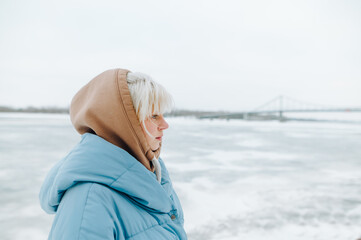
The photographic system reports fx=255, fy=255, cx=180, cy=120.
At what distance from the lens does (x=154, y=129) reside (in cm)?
80

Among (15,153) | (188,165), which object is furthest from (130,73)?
(15,153)

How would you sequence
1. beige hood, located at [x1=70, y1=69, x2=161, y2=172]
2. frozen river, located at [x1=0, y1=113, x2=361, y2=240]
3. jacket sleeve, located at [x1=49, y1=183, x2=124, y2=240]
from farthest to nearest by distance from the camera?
1. frozen river, located at [x1=0, y1=113, x2=361, y2=240]
2. beige hood, located at [x1=70, y1=69, x2=161, y2=172]
3. jacket sleeve, located at [x1=49, y1=183, x2=124, y2=240]

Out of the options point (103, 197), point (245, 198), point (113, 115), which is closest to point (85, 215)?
point (103, 197)

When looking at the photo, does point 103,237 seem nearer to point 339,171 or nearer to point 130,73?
point 130,73

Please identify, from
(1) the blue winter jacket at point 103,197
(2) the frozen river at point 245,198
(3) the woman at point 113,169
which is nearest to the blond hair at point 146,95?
(3) the woman at point 113,169

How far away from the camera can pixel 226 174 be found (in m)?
4.86

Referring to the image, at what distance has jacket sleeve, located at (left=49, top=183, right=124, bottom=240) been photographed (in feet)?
1.91

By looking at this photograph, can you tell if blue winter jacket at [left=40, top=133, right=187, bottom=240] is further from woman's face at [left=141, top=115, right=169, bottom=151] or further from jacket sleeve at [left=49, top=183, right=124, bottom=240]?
woman's face at [left=141, top=115, right=169, bottom=151]

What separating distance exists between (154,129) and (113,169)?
19 cm

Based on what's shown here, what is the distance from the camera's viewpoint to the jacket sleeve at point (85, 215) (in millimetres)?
582

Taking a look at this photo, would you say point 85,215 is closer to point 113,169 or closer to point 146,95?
point 113,169

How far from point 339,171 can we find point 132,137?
5716 millimetres

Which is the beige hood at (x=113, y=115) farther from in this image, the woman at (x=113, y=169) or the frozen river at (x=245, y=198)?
the frozen river at (x=245, y=198)

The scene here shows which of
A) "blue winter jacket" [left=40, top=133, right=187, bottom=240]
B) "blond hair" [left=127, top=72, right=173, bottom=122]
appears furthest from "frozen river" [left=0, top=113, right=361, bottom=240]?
"blond hair" [left=127, top=72, right=173, bottom=122]
